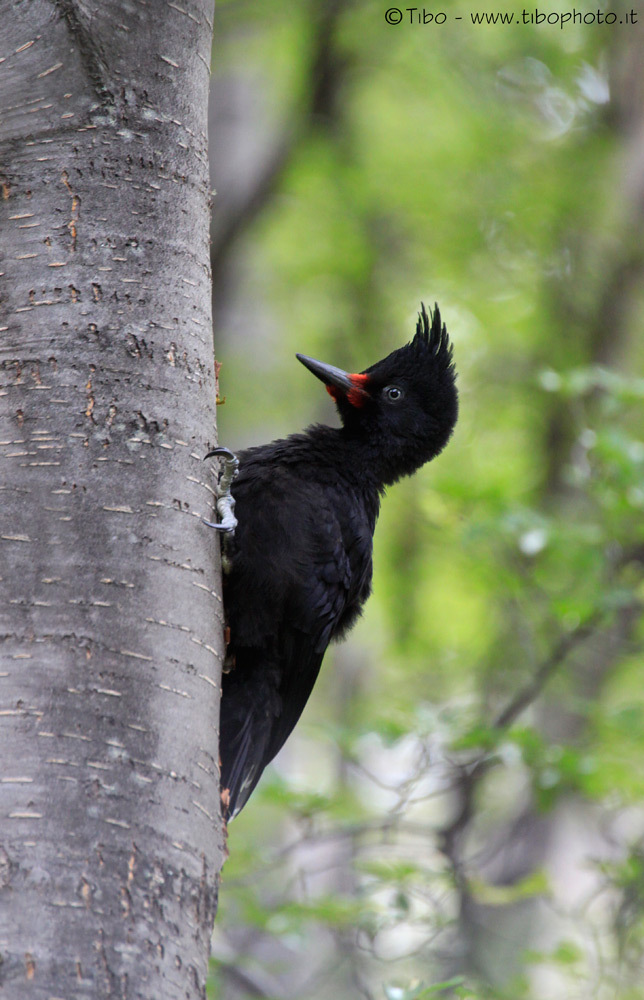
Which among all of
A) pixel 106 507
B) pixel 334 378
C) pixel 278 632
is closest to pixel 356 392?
pixel 334 378

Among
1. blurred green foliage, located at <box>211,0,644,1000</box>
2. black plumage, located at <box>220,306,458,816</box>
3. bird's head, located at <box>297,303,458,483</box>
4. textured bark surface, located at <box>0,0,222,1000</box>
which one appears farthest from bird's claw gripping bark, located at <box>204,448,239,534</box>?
blurred green foliage, located at <box>211,0,644,1000</box>

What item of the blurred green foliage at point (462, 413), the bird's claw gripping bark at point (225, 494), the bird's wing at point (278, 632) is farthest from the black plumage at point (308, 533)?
the blurred green foliage at point (462, 413)

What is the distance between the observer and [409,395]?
3.43 m

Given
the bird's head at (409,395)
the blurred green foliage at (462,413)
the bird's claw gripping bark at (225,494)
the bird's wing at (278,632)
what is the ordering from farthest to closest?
the blurred green foliage at (462,413) → the bird's head at (409,395) → the bird's wing at (278,632) → the bird's claw gripping bark at (225,494)

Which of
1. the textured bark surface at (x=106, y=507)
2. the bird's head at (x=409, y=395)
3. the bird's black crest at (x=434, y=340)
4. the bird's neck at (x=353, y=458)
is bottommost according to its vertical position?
the textured bark surface at (x=106, y=507)

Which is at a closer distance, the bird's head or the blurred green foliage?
the bird's head

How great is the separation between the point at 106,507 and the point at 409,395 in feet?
6.10

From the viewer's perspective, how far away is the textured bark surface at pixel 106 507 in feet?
4.83

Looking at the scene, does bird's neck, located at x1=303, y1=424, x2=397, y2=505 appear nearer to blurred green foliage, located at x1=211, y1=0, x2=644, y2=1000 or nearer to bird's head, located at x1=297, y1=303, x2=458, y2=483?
bird's head, located at x1=297, y1=303, x2=458, y2=483

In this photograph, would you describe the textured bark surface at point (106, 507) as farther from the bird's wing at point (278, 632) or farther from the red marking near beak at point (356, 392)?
the red marking near beak at point (356, 392)

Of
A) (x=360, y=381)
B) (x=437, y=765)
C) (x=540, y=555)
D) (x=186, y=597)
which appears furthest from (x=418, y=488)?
(x=186, y=597)

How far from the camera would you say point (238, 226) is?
6.06 metres

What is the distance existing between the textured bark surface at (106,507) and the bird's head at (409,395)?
4.43 feet

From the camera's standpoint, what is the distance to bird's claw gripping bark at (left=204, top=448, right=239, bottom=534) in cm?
213
